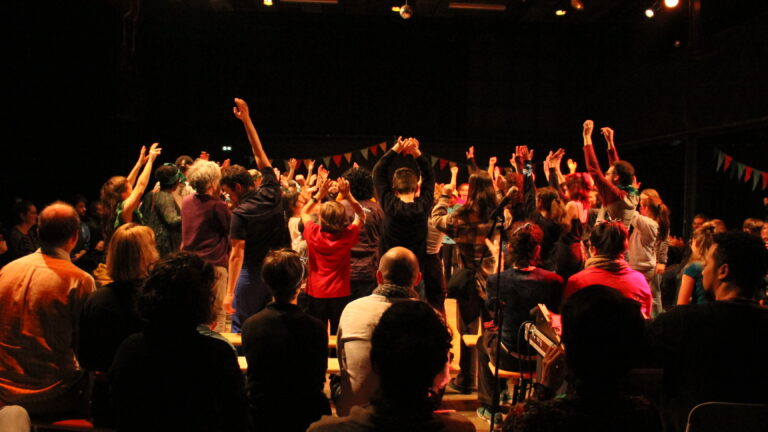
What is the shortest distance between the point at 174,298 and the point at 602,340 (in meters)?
1.18

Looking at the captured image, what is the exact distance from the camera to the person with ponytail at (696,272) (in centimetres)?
346

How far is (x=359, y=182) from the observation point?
413 centimetres

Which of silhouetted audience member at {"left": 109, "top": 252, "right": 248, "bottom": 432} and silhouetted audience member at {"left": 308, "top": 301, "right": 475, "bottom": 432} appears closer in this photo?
silhouetted audience member at {"left": 308, "top": 301, "right": 475, "bottom": 432}

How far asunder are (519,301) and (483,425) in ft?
2.89

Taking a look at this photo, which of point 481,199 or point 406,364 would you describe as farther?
point 481,199

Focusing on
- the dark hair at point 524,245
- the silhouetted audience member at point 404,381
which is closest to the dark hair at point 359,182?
the dark hair at point 524,245

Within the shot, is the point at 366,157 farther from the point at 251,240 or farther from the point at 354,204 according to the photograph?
the point at 251,240

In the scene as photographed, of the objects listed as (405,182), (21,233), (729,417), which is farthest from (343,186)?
(21,233)

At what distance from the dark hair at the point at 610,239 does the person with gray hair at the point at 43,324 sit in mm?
2491

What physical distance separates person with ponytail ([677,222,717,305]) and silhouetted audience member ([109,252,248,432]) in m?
2.79

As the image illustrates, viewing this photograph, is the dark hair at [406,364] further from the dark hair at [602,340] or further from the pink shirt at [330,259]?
the pink shirt at [330,259]

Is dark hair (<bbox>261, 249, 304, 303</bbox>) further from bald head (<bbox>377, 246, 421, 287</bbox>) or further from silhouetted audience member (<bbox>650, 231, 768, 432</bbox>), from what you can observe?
silhouetted audience member (<bbox>650, 231, 768, 432</bbox>)

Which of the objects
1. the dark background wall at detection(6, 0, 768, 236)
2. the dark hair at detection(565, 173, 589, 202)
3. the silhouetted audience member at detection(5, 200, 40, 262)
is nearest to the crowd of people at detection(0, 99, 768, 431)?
the dark hair at detection(565, 173, 589, 202)

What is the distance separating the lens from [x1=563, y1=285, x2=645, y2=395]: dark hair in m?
1.37
